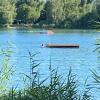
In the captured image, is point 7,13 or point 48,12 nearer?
point 48,12

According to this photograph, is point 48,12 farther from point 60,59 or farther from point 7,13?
point 60,59

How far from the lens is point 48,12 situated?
107m

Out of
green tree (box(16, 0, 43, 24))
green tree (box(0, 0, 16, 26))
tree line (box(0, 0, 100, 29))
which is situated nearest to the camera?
tree line (box(0, 0, 100, 29))

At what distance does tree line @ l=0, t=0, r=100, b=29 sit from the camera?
105m

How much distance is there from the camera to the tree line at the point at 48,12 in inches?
4146

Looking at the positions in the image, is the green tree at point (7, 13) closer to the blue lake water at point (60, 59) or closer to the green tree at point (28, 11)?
the green tree at point (28, 11)

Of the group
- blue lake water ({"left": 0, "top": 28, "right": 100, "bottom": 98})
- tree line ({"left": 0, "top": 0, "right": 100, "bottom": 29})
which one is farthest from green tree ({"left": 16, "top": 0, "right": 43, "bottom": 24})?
blue lake water ({"left": 0, "top": 28, "right": 100, "bottom": 98})

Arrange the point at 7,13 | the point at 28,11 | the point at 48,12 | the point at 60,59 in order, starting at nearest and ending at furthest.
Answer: the point at 60,59
the point at 48,12
the point at 7,13
the point at 28,11

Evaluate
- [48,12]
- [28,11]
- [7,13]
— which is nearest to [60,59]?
[48,12]

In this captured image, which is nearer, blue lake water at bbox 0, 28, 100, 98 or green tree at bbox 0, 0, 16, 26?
blue lake water at bbox 0, 28, 100, 98

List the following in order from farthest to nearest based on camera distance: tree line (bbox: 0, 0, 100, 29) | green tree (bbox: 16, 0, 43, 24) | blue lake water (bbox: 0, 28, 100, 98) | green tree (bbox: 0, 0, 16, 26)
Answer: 1. green tree (bbox: 16, 0, 43, 24)
2. green tree (bbox: 0, 0, 16, 26)
3. tree line (bbox: 0, 0, 100, 29)
4. blue lake water (bbox: 0, 28, 100, 98)

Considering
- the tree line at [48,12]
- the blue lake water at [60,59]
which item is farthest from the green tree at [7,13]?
the blue lake water at [60,59]

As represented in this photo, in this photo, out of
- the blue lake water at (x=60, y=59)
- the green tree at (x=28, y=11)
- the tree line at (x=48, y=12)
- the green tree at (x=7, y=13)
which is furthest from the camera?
the green tree at (x=28, y=11)

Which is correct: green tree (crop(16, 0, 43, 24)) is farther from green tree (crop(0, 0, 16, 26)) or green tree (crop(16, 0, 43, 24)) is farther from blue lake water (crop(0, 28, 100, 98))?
blue lake water (crop(0, 28, 100, 98))
